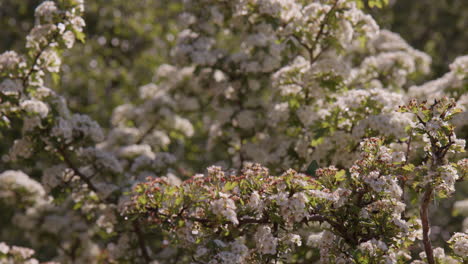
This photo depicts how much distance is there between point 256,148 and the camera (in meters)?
8.31

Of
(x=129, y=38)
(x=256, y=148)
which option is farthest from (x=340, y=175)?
(x=129, y=38)

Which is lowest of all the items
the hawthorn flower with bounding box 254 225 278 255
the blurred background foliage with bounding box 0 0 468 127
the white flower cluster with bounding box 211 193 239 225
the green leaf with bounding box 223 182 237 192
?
the hawthorn flower with bounding box 254 225 278 255

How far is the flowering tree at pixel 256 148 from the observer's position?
4656 millimetres

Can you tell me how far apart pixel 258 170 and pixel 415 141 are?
2.52 meters

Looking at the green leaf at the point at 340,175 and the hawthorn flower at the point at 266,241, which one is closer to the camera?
the hawthorn flower at the point at 266,241

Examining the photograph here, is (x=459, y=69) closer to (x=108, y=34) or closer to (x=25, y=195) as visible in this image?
(x=25, y=195)

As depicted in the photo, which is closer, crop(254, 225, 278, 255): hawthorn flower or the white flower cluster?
the white flower cluster

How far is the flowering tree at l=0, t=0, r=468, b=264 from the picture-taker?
183 inches

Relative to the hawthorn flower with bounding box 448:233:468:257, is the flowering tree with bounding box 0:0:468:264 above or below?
above

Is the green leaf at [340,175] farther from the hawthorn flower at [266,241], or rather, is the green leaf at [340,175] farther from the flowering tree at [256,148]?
the hawthorn flower at [266,241]

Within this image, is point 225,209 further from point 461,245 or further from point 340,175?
point 461,245

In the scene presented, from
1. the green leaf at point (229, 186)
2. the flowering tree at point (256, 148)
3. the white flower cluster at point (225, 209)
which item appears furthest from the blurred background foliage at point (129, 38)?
the white flower cluster at point (225, 209)

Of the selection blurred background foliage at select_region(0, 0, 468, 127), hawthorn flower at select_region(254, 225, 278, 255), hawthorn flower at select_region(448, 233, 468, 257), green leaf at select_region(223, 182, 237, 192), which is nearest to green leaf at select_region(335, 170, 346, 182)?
hawthorn flower at select_region(254, 225, 278, 255)

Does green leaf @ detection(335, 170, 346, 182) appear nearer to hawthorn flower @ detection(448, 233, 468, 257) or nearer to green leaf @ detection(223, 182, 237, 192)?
green leaf @ detection(223, 182, 237, 192)
